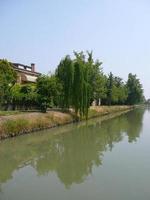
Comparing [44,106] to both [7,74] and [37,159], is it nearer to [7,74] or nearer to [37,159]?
[7,74]

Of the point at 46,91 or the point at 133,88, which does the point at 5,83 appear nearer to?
the point at 46,91

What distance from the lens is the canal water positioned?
10.1m

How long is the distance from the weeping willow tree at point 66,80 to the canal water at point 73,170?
1571 cm

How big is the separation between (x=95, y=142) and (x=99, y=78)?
99.9 ft

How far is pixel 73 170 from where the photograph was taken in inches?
531

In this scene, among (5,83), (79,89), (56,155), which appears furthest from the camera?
(79,89)

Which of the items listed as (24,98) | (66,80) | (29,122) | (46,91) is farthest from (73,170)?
(66,80)

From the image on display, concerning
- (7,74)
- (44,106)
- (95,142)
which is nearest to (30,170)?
(95,142)

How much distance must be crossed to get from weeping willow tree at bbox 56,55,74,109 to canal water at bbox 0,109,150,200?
15.7 m

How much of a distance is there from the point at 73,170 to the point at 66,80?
25.0 m

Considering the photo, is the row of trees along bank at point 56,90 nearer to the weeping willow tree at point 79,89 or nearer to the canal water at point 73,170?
the weeping willow tree at point 79,89

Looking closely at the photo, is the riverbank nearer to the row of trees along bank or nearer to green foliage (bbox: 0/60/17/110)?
the row of trees along bank

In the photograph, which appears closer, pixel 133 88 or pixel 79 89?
pixel 79 89

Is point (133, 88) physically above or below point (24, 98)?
above
